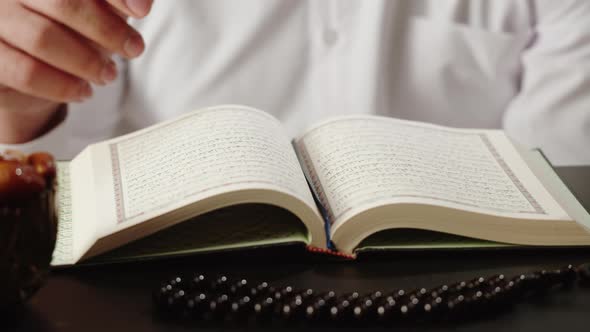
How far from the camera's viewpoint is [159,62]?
120 cm

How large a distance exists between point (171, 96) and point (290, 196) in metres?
0.70

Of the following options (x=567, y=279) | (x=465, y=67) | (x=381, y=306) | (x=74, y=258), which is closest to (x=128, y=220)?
(x=74, y=258)

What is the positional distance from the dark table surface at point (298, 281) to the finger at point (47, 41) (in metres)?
0.27

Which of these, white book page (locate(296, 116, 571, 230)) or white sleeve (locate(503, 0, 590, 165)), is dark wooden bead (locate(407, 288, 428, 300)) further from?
white sleeve (locate(503, 0, 590, 165))

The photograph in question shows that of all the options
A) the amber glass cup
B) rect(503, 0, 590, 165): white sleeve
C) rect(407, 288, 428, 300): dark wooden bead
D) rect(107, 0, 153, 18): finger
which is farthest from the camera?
rect(503, 0, 590, 165): white sleeve

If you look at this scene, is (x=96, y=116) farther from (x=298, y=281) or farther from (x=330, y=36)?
(x=298, y=281)

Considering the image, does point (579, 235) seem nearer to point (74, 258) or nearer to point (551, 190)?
point (551, 190)

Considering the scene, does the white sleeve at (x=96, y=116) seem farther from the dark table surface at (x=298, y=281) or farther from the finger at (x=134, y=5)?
the dark table surface at (x=298, y=281)

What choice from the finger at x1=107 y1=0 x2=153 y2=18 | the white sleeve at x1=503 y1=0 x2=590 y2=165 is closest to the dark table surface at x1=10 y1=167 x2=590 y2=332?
the finger at x1=107 y1=0 x2=153 y2=18

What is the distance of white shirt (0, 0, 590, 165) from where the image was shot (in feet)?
3.80

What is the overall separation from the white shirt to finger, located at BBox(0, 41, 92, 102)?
1.27 feet

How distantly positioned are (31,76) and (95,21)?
0.35ft

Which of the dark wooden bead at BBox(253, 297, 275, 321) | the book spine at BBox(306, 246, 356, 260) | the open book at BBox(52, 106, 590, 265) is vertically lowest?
the dark wooden bead at BBox(253, 297, 275, 321)

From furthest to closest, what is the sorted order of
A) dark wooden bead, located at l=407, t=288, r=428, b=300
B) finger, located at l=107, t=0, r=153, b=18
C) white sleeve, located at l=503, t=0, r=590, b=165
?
white sleeve, located at l=503, t=0, r=590, b=165 → finger, located at l=107, t=0, r=153, b=18 → dark wooden bead, located at l=407, t=288, r=428, b=300
